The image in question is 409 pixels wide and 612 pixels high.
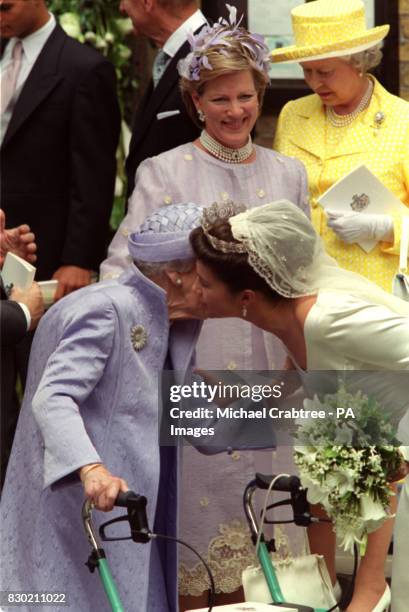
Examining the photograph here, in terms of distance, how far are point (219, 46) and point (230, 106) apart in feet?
0.62

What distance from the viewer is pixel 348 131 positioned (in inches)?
216

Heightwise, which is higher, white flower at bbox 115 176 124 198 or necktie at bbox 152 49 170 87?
necktie at bbox 152 49 170 87

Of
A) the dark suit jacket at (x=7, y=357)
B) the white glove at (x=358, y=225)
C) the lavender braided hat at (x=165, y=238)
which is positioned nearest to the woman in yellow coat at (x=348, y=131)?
the white glove at (x=358, y=225)

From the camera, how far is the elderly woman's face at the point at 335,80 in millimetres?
5422

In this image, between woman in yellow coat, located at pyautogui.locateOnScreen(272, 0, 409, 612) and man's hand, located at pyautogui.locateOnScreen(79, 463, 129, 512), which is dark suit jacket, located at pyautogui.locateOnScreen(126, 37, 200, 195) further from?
man's hand, located at pyautogui.locateOnScreen(79, 463, 129, 512)

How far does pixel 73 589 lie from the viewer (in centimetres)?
402

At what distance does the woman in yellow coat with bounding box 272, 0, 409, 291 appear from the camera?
5.36 m

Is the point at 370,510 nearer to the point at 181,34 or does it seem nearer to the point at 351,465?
the point at 351,465

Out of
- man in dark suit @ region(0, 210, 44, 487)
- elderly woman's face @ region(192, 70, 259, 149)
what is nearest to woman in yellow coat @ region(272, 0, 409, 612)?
elderly woman's face @ region(192, 70, 259, 149)

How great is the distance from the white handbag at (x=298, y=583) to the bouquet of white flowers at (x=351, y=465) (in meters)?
0.19

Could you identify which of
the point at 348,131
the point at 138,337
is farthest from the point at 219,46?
the point at 138,337

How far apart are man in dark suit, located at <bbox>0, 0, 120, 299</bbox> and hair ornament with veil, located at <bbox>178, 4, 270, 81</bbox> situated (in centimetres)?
85

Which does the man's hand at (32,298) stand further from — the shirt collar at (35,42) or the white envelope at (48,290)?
the shirt collar at (35,42)

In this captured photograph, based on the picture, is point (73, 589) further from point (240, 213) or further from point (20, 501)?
point (240, 213)
